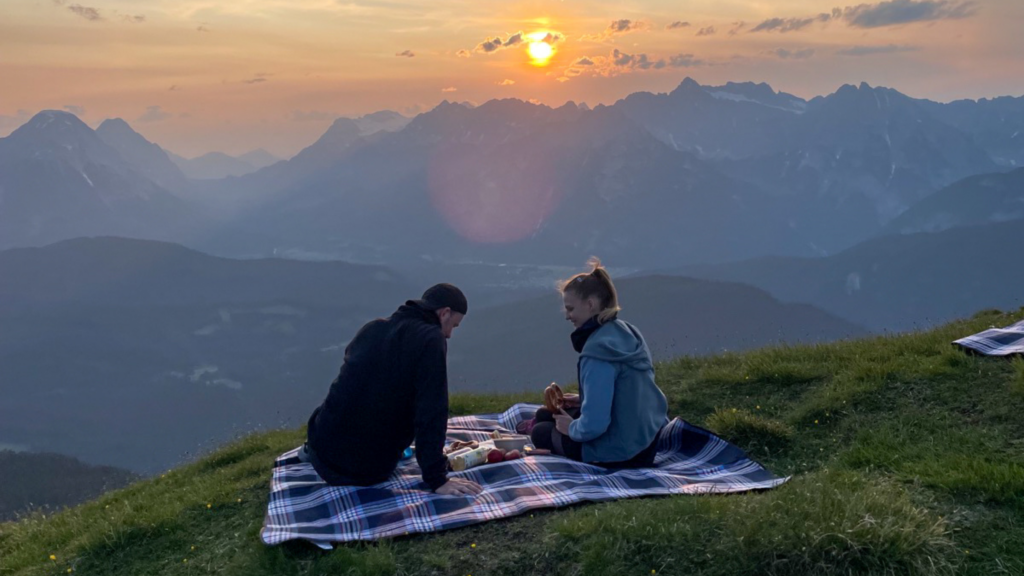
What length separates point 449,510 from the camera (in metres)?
7.37

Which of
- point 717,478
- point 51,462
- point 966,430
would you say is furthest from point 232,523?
point 51,462

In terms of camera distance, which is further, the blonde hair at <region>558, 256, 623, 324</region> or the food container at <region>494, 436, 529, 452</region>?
the food container at <region>494, 436, 529, 452</region>

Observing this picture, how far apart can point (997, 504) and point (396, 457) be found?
5.87 m

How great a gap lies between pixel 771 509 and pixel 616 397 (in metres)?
2.51

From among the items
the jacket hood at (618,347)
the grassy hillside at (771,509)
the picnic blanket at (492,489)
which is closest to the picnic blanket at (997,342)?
the grassy hillside at (771,509)

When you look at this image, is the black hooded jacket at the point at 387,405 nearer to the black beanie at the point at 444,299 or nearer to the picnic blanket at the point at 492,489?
the black beanie at the point at 444,299

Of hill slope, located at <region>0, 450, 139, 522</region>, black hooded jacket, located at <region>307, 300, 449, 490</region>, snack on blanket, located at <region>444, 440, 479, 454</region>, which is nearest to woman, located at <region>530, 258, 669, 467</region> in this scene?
snack on blanket, located at <region>444, 440, 479, 454</region>

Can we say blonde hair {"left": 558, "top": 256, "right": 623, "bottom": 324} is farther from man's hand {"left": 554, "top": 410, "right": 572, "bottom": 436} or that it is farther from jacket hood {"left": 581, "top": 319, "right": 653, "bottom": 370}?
man's hand {"left": 554, "top": 410, "right": 572, "bottom": 436}

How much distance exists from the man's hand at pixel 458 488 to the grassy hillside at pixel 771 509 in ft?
2.48

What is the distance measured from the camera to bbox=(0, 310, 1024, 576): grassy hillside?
5.63 metres

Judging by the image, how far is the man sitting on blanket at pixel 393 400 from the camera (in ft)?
24.9

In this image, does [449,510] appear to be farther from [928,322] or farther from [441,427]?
[928,322]

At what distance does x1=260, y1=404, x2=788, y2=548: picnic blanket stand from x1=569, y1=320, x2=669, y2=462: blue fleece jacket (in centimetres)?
29

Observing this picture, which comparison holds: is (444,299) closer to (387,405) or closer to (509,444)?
(387,405)
